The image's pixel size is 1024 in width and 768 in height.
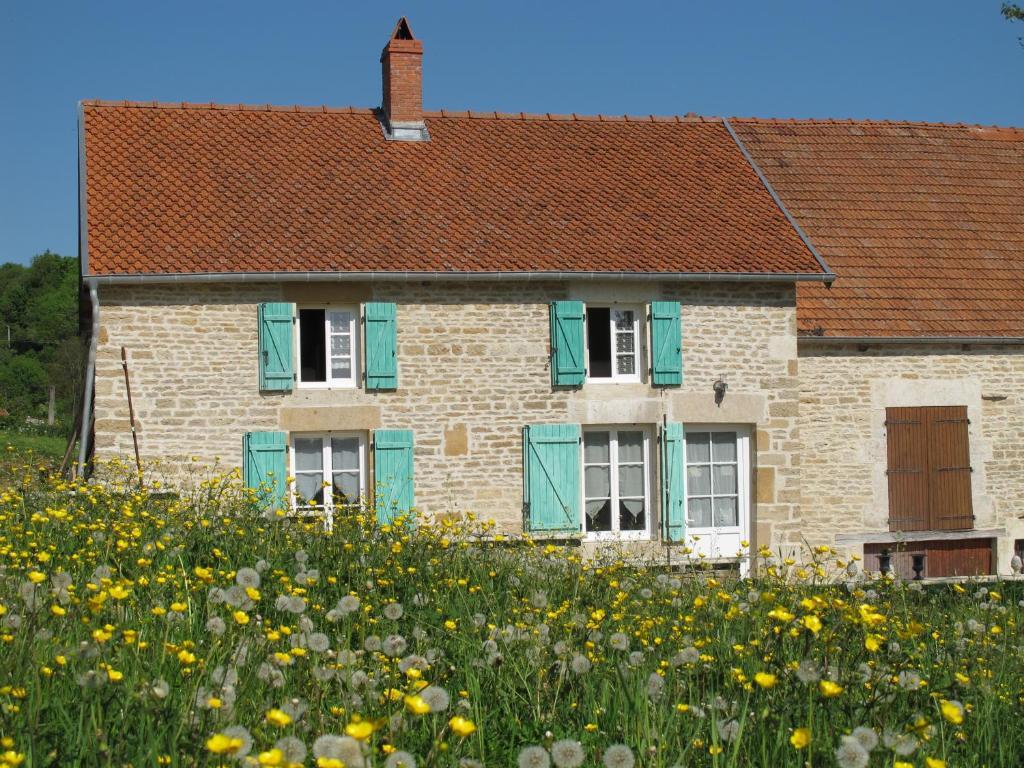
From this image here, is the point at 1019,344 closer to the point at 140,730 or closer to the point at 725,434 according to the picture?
the point at 725,434

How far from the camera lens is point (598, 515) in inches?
563

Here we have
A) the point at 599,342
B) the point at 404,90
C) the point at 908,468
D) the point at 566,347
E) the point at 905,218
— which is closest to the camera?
the point at 566,347

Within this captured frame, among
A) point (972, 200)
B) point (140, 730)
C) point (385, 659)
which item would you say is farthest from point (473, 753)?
point (972, 200)

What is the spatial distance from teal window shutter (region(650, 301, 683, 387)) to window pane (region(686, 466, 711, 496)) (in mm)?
1116

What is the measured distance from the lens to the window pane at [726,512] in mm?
14594

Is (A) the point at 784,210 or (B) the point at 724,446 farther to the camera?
(A) the point at 784,210

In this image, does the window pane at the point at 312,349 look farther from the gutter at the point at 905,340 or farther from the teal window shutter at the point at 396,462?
the gutter at the point at 905,340

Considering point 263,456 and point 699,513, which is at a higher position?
point 263,456

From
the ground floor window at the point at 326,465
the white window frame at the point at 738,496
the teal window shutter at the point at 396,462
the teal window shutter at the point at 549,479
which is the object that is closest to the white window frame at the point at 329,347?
the ground floor window at the point at 326,465

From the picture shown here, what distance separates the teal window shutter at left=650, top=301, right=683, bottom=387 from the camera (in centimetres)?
1420

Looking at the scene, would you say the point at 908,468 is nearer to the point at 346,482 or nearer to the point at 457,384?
the point at 457,384

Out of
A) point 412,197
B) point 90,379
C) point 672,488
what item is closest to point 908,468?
point 672,488

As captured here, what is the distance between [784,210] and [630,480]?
4.39 m

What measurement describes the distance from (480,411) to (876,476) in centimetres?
522
